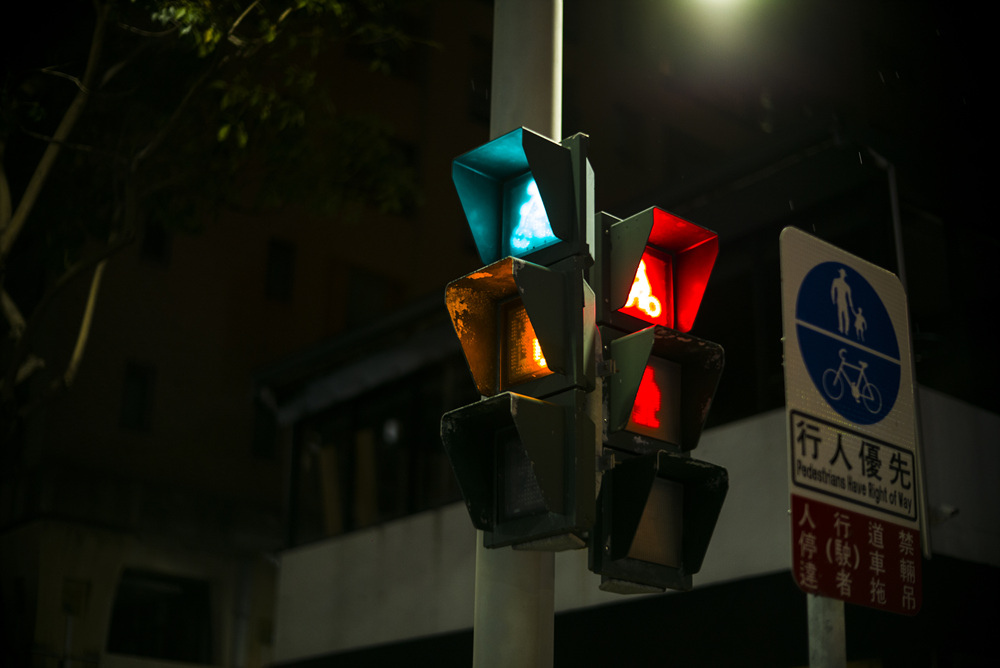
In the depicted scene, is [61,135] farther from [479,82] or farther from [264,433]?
[479,82]

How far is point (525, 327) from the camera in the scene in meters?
4.55

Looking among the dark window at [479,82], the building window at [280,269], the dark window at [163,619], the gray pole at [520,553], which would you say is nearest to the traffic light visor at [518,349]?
the gray pole at [520,553]

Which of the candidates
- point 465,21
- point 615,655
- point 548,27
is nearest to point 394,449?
point 615,655

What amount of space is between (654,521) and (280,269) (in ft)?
85.2

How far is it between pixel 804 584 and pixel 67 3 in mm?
20604

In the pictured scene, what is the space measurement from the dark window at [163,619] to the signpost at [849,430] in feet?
80.2

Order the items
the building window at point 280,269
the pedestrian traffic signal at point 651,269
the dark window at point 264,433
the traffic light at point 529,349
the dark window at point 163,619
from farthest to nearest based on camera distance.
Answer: the building window at point 280,269 < the dark window at point 264,433 < the dark window at point 163,619 < the pedestrian traffic signal at point 651,269 < the traffic light at point 529,349

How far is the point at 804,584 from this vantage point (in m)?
3.64

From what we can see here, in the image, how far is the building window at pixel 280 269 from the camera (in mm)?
29359

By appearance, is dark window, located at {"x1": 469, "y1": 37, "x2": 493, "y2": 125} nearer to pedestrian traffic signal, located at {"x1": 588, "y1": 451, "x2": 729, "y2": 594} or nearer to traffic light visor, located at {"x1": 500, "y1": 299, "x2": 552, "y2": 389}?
traffic light visor, located at {"x1": 500, "y1": 299, "x2": 552, "y2": 389}

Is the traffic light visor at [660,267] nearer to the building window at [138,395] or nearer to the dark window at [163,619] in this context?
the building window at [138,395]

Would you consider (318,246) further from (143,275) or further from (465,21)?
(465,21)

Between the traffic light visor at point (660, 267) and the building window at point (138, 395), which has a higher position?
the building window at point (138, 395)

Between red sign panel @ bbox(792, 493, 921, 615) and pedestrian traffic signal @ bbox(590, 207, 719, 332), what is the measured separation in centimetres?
121
